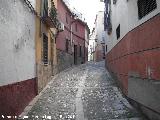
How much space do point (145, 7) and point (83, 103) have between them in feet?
13.1

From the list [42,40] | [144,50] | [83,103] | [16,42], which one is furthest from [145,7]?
[42,40]

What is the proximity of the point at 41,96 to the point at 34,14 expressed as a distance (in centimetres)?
318

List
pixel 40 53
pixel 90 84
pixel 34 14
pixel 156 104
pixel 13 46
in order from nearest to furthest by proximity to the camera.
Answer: pixel 156 104, pixel 13 46, pixel 34 14, pixel 40 53, pixel 90 84

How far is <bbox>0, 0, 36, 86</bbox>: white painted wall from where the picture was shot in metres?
6.58

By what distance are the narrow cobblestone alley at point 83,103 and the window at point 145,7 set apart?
111 inches

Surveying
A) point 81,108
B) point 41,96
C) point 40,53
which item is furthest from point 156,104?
point 40,53

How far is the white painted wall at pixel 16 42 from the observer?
6582mm

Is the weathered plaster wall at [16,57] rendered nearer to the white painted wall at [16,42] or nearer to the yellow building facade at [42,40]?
the white painted wall at [16,42]

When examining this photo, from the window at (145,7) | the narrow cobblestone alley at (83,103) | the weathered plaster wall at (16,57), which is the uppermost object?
the window at (145,7)

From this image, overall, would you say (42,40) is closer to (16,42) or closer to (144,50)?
(16,42)

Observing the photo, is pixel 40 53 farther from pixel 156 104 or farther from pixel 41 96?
pixel 156 104

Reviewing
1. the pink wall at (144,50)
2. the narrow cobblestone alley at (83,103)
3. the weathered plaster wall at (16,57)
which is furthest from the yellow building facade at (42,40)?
the pink wall at (144,50)

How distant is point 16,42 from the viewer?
309 inches

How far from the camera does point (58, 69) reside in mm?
17516
